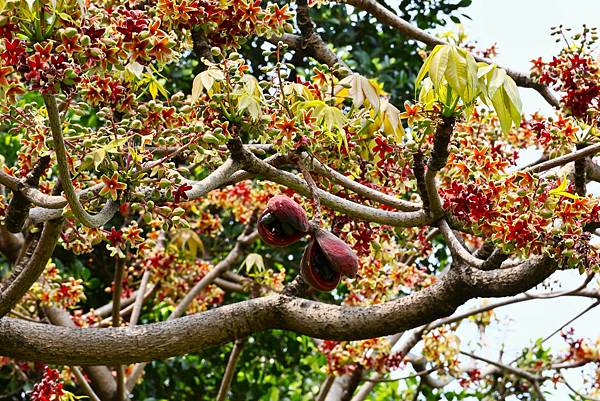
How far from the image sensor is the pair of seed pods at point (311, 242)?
2104 millimetres

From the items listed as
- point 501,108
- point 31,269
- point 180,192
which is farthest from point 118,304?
point 501,108

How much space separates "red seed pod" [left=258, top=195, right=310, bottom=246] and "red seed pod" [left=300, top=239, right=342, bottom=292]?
0.05m

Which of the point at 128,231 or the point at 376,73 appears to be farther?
the point at 376,73

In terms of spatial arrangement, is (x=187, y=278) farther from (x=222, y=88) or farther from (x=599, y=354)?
(x=222, y=88)

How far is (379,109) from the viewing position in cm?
248

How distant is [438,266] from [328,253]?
12.7ft

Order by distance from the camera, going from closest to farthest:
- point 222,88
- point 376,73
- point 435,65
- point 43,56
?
point 43,56 < point 435,65 < point 222,88 < point 376,73

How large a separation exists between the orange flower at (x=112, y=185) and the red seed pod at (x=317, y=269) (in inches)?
18.3

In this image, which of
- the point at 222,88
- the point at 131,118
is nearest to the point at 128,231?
the point at 131,118

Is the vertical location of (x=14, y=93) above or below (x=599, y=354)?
below

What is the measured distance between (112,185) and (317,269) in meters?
0.52

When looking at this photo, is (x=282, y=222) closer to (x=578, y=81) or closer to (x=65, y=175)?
(x=65, y=175)

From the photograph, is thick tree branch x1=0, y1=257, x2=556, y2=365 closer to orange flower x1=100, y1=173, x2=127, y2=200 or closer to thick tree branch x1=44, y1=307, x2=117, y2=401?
orange flower x1=100, y1=173, x2=127, y2=200

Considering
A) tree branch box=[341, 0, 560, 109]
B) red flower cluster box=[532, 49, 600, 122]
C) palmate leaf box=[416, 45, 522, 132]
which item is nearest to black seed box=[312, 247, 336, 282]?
palmate leaf box=[416, 45, 522, 132]
